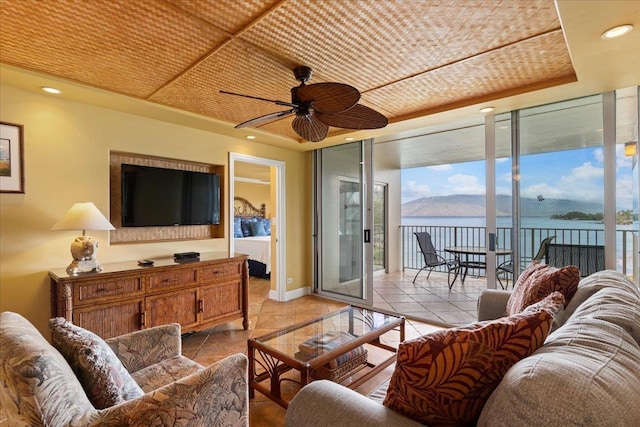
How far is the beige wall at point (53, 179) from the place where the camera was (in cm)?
244

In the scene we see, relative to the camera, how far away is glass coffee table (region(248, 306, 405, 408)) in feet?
6.20

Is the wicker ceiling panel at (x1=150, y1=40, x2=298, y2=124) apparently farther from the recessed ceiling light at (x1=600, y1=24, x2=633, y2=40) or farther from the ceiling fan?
the recessed ceiling light at (x1=600, y1=24, x2=633, y2=40)

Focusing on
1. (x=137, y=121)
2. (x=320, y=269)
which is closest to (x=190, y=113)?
(x=137, y=121)

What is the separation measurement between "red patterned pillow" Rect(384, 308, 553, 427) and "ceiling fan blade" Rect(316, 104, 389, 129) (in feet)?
5.65

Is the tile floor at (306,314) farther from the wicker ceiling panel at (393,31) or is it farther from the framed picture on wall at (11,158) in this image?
the wicker ceiling panel at (393,31)

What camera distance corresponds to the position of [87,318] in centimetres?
239

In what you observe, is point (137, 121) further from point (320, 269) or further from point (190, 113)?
point (320, 269)

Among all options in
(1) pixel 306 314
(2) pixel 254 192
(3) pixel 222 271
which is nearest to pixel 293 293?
(1) pixel 306 314

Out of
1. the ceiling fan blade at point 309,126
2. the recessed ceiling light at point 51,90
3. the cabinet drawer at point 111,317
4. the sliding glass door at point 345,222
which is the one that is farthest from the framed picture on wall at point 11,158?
the sliding glass door at point 345,222

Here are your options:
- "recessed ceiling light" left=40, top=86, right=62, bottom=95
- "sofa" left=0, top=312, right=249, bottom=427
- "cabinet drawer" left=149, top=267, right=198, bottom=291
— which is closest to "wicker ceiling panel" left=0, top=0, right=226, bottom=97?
"recessed ceiling light" left=40, top=86, right=62, bottom=95

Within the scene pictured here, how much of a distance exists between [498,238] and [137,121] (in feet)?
12.8

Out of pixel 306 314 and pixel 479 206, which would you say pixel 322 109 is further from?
pixel 479 206

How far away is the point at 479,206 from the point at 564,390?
6980 mm

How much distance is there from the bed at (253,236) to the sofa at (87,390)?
410 cm
